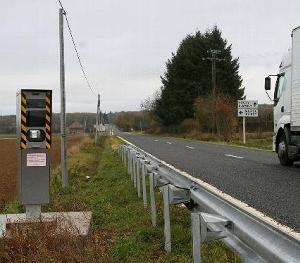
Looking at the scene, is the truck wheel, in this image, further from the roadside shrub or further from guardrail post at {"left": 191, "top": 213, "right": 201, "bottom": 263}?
the roadside shrub

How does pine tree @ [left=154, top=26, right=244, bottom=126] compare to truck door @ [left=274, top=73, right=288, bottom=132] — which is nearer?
truck door @ [left=274, top=73, right=288, bottom=132]

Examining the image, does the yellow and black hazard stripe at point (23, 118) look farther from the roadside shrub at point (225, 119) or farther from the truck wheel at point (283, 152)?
the roadside shrub at point (225, 119)

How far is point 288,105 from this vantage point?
14.8 metres

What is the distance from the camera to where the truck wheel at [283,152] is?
1529cm

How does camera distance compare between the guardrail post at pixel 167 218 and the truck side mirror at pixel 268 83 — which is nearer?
the guardrail post at pixel 167 218

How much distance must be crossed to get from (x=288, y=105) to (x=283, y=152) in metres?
1.55

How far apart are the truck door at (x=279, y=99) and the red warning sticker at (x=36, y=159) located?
358 inches

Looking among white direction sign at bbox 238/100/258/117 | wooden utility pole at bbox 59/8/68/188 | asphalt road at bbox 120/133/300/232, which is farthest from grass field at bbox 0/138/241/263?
white direction sign at bbox 238/100/258/117

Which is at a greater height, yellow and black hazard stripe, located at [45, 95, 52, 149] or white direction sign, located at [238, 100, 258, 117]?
white direction sign, located at [238, 100, 258, 117]

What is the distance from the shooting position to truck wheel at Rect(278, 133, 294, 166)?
15289 mm

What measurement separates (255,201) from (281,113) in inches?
282

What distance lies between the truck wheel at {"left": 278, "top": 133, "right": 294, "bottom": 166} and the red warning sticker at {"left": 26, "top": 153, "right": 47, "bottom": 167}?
9.14 metres

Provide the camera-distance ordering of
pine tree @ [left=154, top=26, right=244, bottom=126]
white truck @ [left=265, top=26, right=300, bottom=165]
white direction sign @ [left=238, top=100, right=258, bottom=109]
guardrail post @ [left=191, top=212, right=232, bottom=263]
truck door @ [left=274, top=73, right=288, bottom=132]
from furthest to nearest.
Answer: pine tree @ [left=154, top=26, right=244, bottom=126] < white direction sign @ [left=238, top=100, right=258, bottom=109] < truck door @ [left=274, top=73, right=288, bottom=132] < white truck @ [left=265, top=26, right=300, bottom=165] < guardrail post @ [left=191, top=212, right=232, bottom=263]

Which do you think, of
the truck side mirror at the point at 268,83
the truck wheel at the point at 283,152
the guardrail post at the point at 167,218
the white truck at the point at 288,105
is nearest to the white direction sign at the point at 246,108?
the white truck at the point at 288,105
